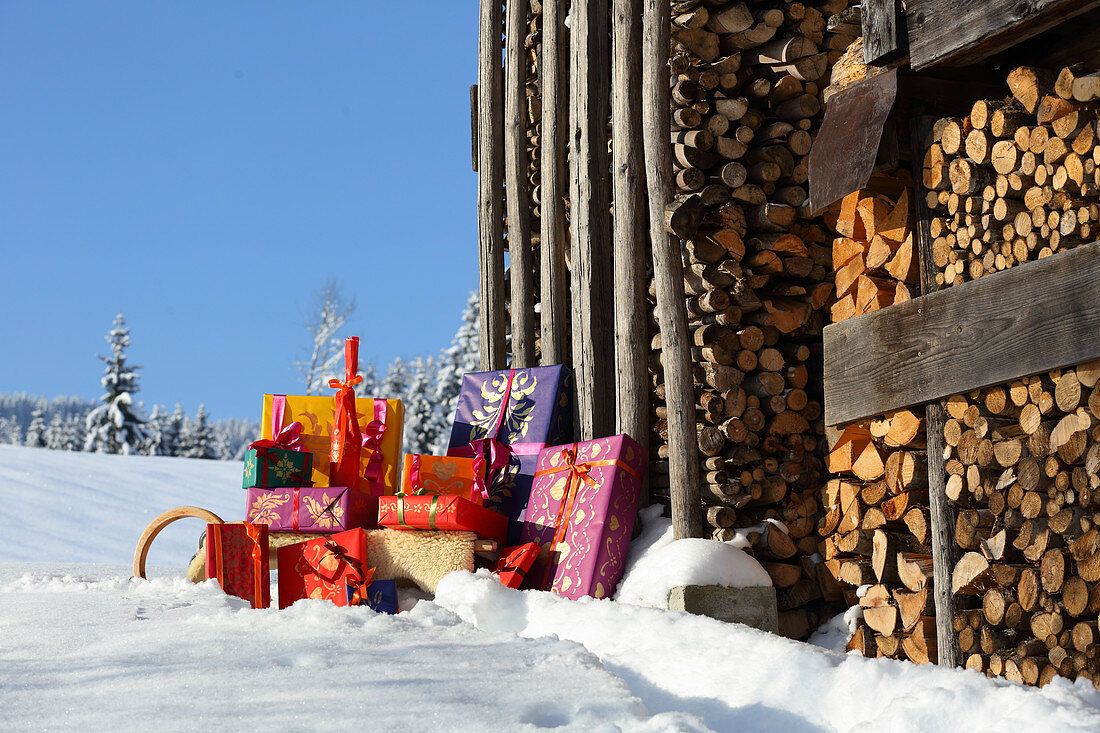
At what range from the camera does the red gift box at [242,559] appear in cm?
437

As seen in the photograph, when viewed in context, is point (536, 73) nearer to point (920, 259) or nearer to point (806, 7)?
point (806, 7)

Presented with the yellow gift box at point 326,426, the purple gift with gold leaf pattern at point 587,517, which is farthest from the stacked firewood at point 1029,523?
the yellow gift box at point 326,426

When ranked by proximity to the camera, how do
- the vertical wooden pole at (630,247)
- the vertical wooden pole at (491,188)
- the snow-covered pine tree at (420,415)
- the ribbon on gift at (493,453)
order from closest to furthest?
the vertical wooden pole at (630,247), the ribbon on gift at (493,453), the vertical wooden pole at (491,188), the snow-covered pine tree at (420,415)

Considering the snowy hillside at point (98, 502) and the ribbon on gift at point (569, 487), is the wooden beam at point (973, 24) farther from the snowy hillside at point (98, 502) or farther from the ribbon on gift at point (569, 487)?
the snowy hillside at point (98, 502)

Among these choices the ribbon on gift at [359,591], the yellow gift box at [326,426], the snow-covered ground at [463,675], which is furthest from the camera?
the yellow gift box at [326,426]

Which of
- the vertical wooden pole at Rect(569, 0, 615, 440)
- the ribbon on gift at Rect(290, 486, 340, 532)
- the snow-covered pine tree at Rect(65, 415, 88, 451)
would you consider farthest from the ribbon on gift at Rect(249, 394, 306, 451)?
the snow-covered pine tree at Rect(65, 415, 88, 451)

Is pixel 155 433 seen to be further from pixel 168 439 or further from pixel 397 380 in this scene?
pixel 397 380

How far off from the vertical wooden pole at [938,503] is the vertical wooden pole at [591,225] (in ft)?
6.55

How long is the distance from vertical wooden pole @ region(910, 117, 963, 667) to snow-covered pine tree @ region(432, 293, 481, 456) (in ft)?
62.2

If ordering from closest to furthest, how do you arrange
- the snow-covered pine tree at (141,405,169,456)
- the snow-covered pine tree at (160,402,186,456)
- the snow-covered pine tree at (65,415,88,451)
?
the snow-covered pine tree at (141,405,169,456), the snow-covered pine tree at (160,402,186,456), the snow-covered pine tree at (65,415,88,451)

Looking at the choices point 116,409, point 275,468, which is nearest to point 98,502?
point 275,468

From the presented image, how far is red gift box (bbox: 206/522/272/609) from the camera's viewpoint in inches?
172

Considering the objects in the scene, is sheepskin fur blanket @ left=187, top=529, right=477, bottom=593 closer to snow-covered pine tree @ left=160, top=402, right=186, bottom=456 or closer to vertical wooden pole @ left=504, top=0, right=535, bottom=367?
vertical wooden pole @ left=504, top=0, right=535, bottom=367

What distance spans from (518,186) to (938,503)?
11.3ft
